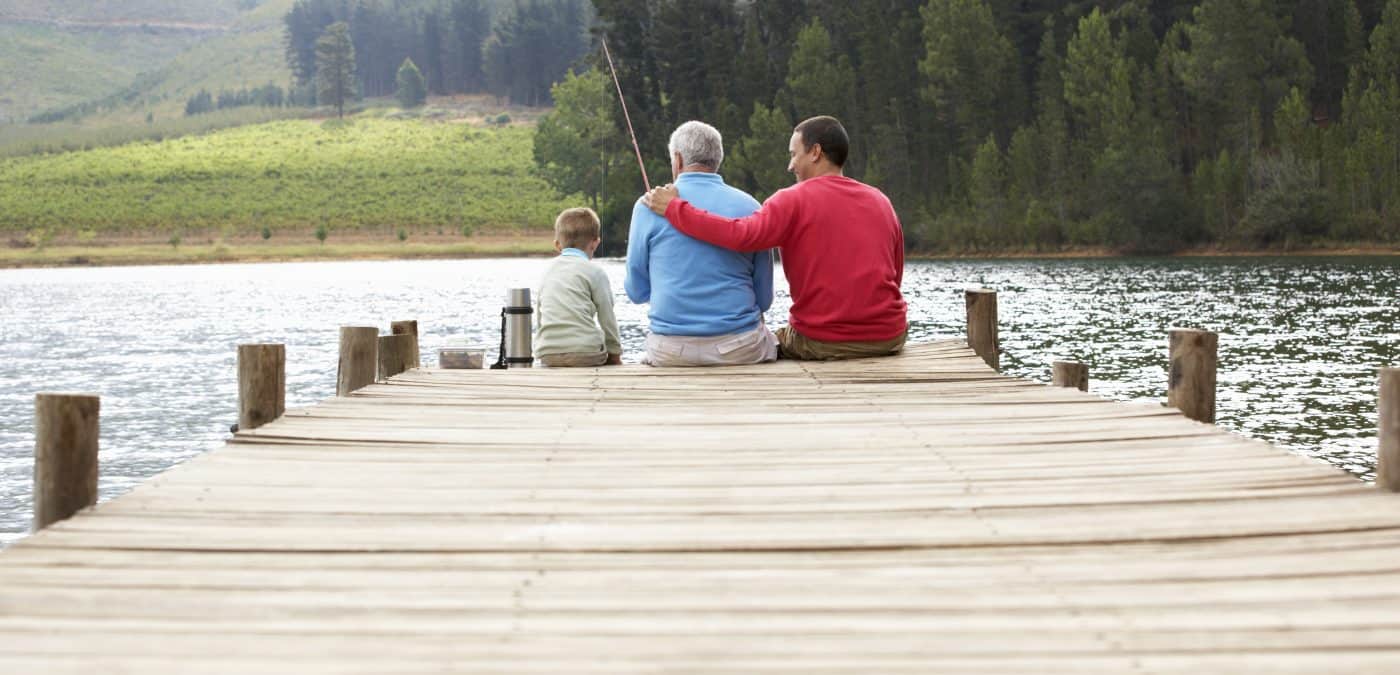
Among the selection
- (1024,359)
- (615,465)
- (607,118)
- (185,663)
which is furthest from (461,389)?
(607,118)

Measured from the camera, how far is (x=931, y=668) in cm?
299

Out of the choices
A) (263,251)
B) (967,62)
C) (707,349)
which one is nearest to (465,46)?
(263,251)

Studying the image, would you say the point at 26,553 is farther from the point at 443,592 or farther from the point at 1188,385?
the point at 1188,385

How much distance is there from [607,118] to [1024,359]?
61225 mm

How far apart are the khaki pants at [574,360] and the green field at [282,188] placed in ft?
293

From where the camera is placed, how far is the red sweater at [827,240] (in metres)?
7.56

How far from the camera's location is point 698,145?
7.68m

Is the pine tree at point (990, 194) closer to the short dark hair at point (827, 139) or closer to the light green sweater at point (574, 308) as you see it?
the light green sweater at point (574, 308)

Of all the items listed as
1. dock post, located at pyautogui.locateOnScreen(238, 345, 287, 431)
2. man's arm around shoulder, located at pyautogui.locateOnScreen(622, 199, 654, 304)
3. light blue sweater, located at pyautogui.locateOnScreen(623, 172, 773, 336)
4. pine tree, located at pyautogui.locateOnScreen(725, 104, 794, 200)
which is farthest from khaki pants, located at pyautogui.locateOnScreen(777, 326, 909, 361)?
pine tree, located at pyautogui.locateOnScreen(725, 104, 794, 200)

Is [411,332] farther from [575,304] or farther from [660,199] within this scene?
[660,199]

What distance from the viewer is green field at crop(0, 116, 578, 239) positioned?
314 ft

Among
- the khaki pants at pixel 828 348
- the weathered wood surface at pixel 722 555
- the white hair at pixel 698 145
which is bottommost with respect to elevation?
the weathered wood surface at pixel 722 555

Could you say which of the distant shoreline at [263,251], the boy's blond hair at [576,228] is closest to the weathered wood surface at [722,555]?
the boy's blond hair at [576,228]

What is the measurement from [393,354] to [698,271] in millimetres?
2391
